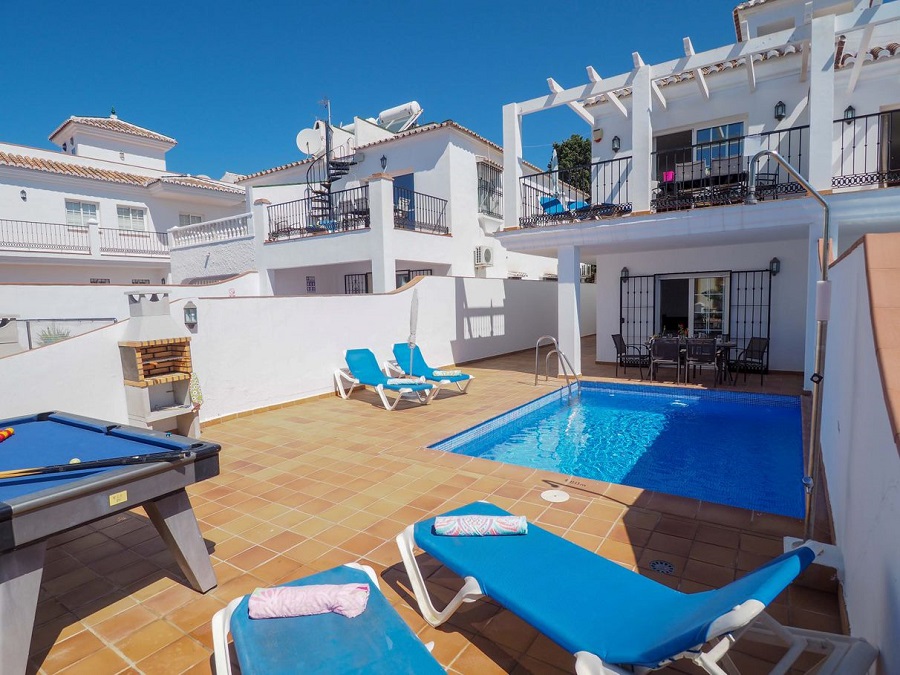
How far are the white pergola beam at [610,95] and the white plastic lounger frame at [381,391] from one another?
698 centimetres

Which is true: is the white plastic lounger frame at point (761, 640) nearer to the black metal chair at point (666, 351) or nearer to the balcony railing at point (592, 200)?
the black metal chair at point (666, 351)

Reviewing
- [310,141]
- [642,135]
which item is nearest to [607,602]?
[642,135]

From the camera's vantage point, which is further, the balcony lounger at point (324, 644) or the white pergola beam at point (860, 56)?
the white pergola beam at point (860, 56)

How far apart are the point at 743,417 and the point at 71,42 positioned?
19.4 m

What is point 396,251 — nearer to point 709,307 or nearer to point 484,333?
point 484,333

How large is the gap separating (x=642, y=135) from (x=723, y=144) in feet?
8.85

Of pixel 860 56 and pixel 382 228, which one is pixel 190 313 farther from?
pixel 860 56

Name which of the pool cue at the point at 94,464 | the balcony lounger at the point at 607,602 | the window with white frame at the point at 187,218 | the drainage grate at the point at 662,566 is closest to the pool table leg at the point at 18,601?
the pool cue at the point at 94,464

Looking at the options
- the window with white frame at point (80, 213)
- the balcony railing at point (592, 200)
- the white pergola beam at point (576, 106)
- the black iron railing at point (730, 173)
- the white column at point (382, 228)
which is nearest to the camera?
the black iron railing at point (730, 173)

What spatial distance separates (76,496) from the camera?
98.3 inches

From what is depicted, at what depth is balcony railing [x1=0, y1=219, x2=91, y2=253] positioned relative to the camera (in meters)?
17.6

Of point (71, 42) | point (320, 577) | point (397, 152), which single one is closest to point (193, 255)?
point (71, 42)

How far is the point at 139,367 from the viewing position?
619 centimetres

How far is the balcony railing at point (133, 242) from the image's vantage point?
19.6 m
